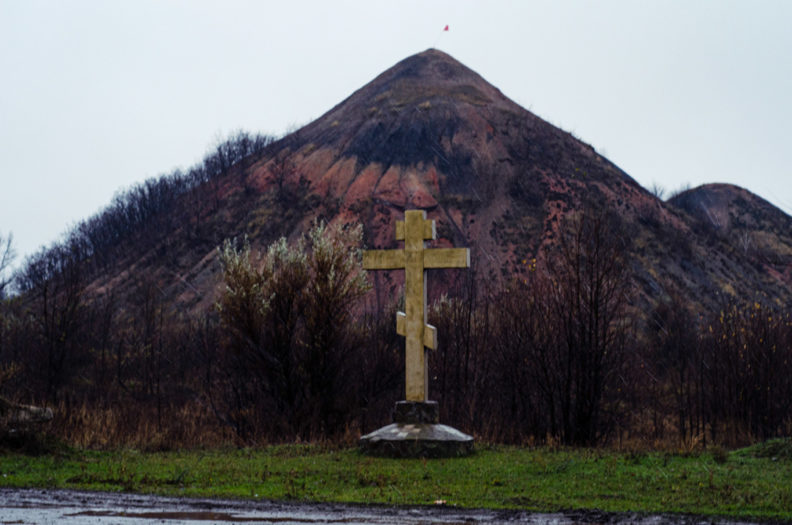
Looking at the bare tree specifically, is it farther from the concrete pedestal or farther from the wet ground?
the wet ground

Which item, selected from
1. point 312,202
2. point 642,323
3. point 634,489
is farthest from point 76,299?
point 312,202

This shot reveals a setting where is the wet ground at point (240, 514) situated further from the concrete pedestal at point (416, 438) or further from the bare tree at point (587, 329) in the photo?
the bare tree at point (587, 329)

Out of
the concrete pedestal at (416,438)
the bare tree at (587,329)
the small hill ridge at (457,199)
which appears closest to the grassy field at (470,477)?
the concrete pedestal at (416,438)

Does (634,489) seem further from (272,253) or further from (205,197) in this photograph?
(205,197)

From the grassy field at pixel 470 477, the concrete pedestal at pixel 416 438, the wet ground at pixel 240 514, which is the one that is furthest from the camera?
the concrete pedestal at pixel 416 438

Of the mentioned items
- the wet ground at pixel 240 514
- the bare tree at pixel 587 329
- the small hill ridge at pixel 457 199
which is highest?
the small hill ridge at pixel 457 199

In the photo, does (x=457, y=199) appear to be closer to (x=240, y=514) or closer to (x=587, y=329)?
(x=587, y=329)

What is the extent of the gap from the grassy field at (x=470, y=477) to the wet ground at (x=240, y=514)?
18.7 inches

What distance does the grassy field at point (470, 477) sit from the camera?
8.73m

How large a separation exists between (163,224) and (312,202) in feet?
70.4

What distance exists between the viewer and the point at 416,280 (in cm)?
1385

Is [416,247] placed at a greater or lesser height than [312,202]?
lesser

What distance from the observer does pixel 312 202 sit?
69.1m

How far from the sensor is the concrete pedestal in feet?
40.8
